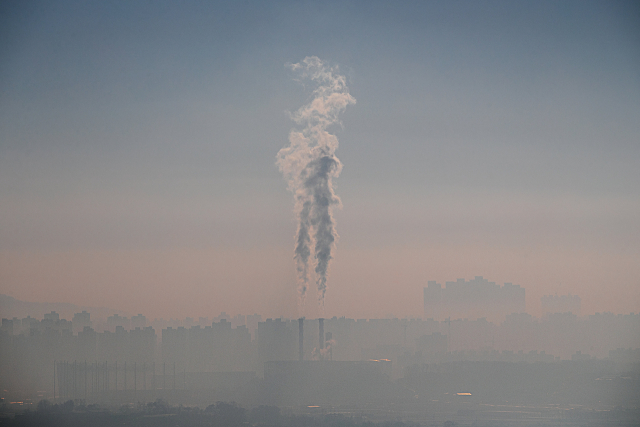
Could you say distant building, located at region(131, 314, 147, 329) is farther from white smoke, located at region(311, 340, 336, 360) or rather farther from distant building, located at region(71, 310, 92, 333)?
white smoke, located at region(311, 340, 336, 360)

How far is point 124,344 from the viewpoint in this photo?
45.3 meters

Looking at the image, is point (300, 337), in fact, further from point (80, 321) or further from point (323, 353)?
point (80, 321)

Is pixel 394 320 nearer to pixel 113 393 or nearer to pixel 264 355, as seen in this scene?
pixel 264 355

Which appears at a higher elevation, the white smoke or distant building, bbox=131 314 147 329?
distant building, bbox=131 314 147 329

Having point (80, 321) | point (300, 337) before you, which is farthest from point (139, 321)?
point (300, 337)

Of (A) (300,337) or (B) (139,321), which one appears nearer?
(A) (300,337)

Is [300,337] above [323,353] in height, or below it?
above

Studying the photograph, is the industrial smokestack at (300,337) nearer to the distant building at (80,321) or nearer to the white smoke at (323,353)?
the white smoke at (323,353)

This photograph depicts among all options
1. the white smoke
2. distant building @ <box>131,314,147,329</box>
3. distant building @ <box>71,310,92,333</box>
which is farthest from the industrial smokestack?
distant building @ <box>71,310,92,333</box>

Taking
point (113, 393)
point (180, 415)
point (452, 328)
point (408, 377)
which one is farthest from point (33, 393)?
point (452, 328)

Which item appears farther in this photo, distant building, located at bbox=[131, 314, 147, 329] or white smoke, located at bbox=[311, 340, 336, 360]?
distant building, located at bbox=[131, 314, 147, 329]

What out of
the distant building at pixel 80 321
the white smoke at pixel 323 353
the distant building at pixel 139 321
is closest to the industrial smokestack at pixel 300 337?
the white smoke at pixel 323 353

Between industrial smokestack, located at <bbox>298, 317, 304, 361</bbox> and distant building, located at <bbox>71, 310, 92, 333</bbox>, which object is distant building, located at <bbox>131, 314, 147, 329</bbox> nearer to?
distant building, located at <bbox>71, 310, 92, 333</bbox>

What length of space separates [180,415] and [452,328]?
25218 mm
